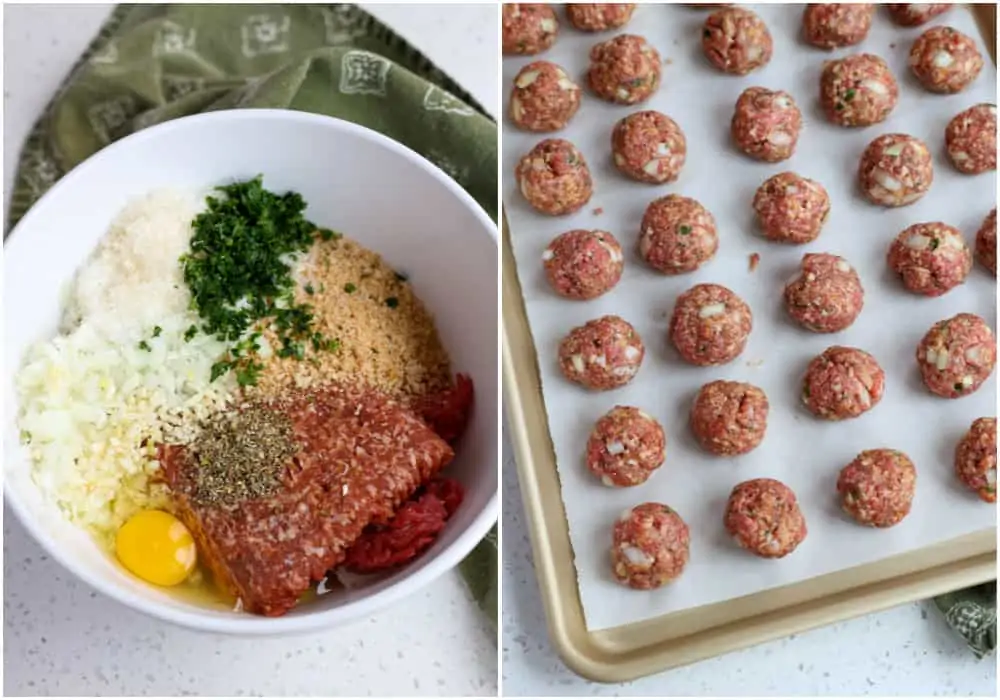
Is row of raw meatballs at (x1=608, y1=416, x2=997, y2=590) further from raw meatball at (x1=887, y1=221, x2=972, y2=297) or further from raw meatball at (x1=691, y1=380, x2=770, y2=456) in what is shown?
raw meatball at (x1=887, y1=221, x2=972, y2=297)

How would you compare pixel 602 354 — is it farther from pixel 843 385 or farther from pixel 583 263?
pixel 843 385

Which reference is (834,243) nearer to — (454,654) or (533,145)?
(533,145)

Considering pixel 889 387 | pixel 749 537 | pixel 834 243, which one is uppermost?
pixel 834 243

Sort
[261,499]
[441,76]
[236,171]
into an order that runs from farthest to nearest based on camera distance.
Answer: [441,76] → [236,171] → [261,499]

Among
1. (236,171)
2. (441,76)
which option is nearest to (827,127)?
(441,76)

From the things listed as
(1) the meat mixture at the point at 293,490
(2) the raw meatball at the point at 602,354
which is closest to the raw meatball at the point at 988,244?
(2) the raw meatball at the point at 602,354

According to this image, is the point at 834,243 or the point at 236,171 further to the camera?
the point at 834,243

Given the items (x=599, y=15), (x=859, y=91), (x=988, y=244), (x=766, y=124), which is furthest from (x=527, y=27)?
(x=988, y=244)
